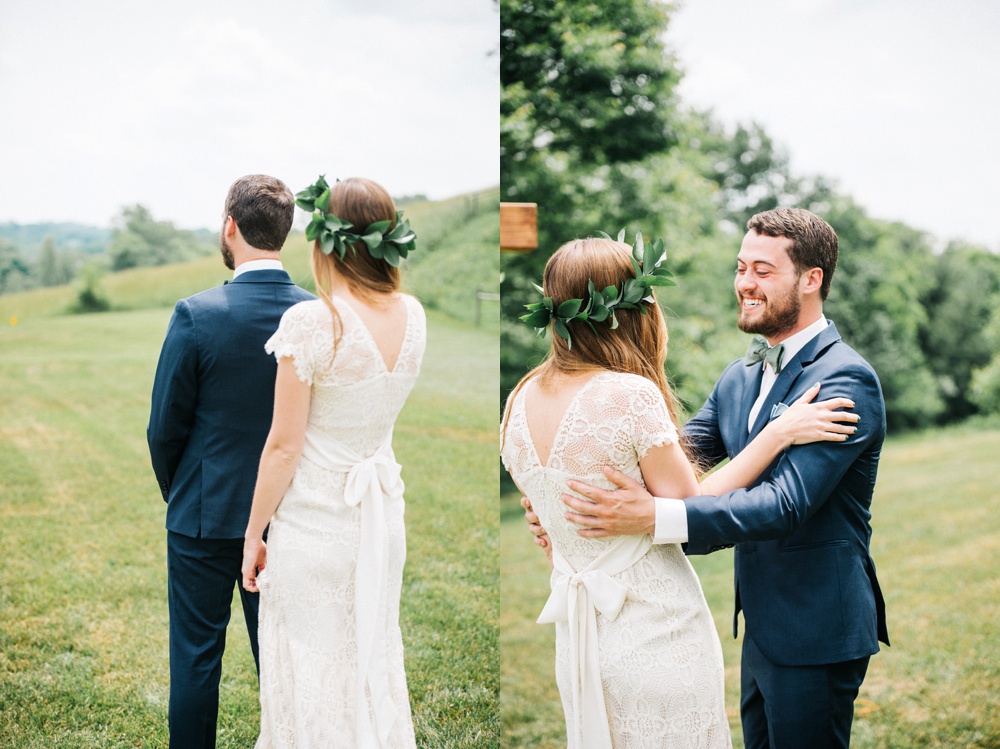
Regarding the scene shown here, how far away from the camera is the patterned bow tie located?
2.40 metres

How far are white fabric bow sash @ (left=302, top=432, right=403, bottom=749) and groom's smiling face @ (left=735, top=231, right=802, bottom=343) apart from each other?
1015 millimetres

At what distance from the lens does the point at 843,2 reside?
14305 millimetres

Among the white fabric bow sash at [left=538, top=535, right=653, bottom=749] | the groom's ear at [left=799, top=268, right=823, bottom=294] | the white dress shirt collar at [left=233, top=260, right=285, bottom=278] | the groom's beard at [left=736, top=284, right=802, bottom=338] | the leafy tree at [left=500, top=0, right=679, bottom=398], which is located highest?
the leafy tree at [left=500, top=0, right=679, bottom=398]

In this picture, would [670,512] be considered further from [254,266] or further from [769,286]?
[254,266]

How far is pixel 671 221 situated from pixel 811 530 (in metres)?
10.2

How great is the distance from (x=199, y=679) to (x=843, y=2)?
14.8 metres

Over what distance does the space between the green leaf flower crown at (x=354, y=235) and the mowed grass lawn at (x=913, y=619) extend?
9.18 feet

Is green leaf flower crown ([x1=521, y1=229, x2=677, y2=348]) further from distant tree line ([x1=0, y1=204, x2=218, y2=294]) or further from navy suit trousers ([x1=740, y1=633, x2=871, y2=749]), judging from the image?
distant tree line ([x1=0, y1=204, x2=218, y2=294])

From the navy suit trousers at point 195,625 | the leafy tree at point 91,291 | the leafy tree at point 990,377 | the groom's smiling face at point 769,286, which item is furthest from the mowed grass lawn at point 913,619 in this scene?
the leafy tree at point 990,377

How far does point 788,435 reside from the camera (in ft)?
7.11

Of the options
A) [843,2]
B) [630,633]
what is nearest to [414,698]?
[630,633]

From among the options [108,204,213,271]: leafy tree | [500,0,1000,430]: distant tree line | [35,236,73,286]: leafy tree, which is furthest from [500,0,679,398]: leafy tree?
[35,236,73,286]: leafy tree

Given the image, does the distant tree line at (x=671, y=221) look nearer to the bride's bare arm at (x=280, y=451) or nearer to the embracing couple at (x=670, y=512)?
the embracing couple at (x=670, y=512)

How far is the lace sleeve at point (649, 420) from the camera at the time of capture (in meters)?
1.99
